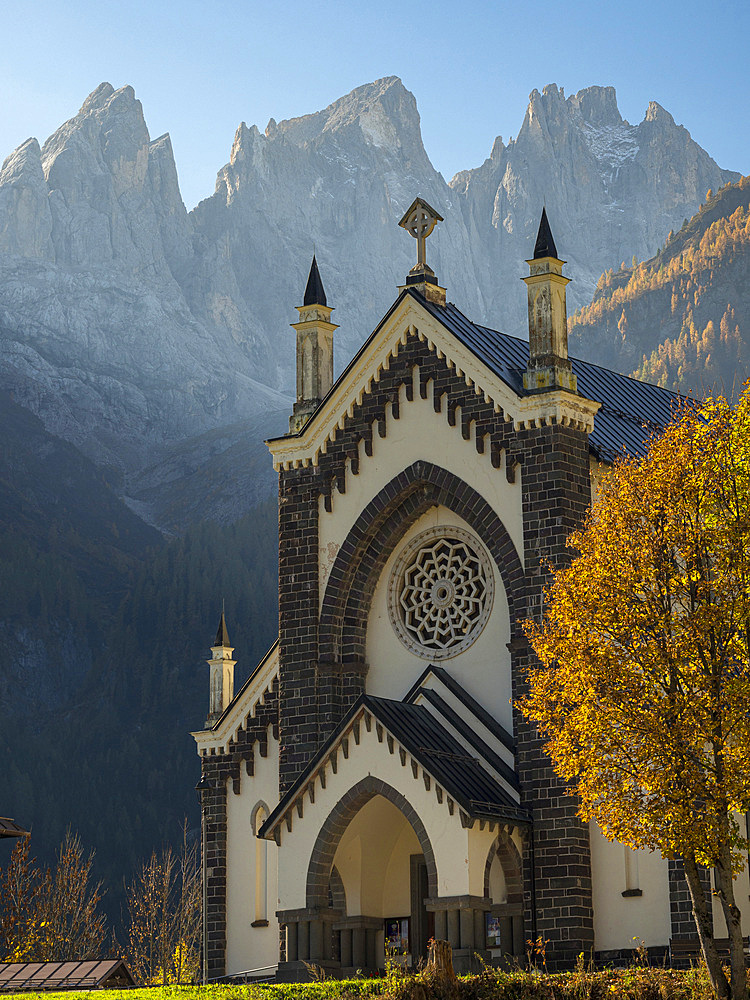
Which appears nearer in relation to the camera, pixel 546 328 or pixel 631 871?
pixel 631 871

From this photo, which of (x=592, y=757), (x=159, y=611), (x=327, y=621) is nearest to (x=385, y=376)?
(x=327, y=621)

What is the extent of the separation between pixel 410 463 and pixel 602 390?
8.02 m

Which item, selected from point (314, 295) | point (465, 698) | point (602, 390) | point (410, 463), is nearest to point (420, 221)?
point (314, 295)

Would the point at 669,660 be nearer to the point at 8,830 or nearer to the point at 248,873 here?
the point at 8,830

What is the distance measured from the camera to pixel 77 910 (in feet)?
236

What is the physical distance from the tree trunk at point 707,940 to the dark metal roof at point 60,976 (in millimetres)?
13269

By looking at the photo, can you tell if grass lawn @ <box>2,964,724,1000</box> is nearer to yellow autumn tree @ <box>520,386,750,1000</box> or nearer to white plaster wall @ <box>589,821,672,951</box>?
yellow autumn tree @ <box>520,386,750,1000</box>

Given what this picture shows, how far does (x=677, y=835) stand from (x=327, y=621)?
15.4 meters

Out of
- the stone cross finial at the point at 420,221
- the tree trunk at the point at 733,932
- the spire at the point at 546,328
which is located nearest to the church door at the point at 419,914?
the tree trunk at the point at 733,932

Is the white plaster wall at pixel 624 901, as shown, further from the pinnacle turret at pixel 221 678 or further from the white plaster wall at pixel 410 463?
the pinnacle turret at pixel 221 678

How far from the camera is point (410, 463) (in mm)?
40000

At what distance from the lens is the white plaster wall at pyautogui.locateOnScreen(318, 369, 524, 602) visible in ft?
125

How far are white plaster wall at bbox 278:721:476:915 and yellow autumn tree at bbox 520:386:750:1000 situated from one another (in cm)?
541

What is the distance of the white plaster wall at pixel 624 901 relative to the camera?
34.6 metres
